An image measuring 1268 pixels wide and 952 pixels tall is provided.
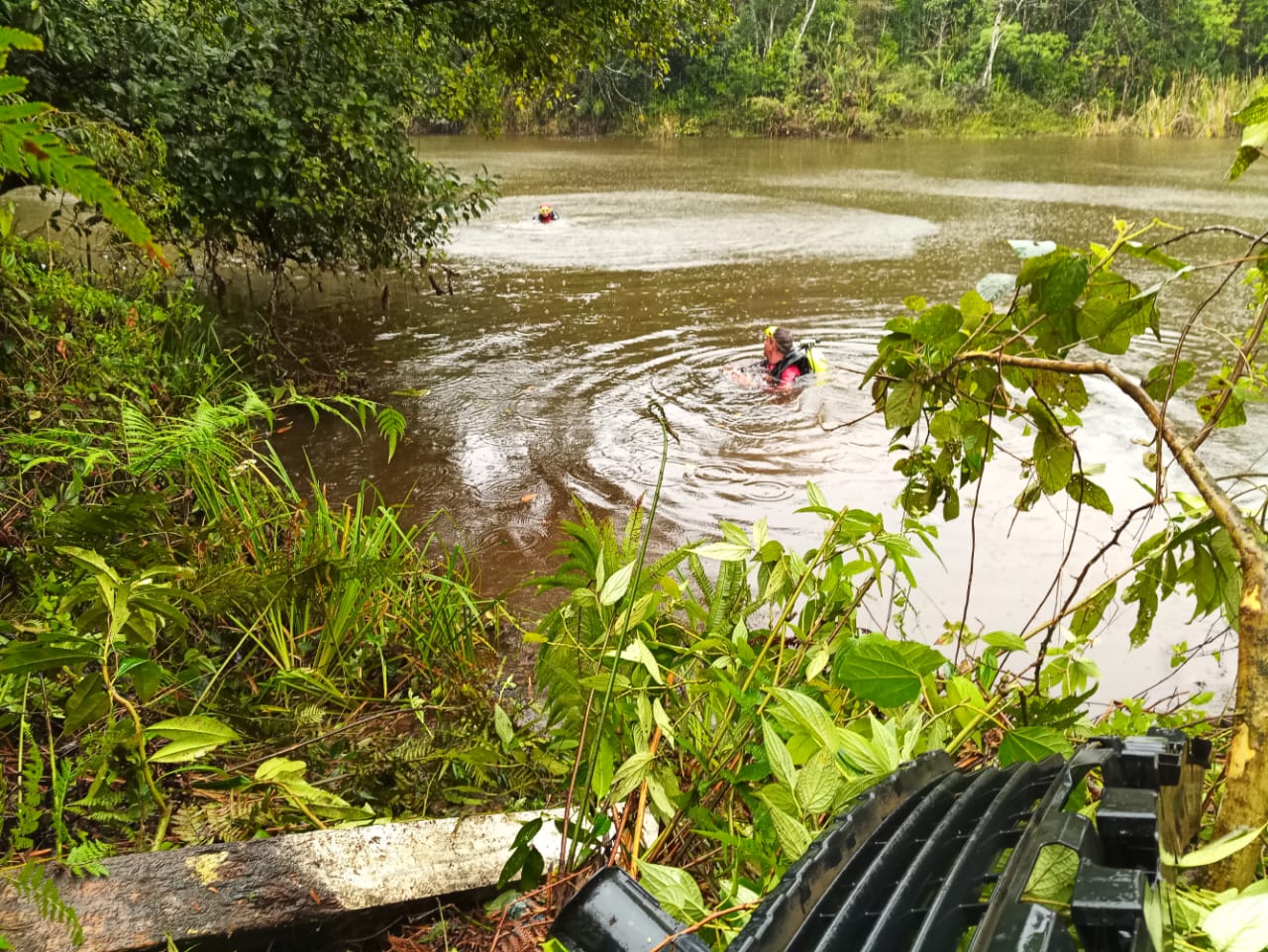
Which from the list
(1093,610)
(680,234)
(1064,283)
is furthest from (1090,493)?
(680,234)

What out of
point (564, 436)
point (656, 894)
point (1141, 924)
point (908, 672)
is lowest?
point (564, 436)

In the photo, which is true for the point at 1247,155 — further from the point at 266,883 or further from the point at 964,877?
the point at 266,883

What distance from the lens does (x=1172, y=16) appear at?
3325 centimetres

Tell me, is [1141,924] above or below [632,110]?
below

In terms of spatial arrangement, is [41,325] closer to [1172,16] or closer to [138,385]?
[138,385]

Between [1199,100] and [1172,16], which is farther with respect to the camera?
[1172,16]

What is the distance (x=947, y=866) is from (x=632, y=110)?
124ft

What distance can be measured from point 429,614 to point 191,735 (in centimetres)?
142

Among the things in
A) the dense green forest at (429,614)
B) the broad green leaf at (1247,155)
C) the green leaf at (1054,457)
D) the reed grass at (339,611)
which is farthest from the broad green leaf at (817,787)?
the reed grass at (339,611)

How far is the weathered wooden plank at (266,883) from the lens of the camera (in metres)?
1.48

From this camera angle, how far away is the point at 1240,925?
0.78 meters

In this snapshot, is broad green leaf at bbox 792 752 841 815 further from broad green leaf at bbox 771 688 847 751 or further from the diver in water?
the diver in water

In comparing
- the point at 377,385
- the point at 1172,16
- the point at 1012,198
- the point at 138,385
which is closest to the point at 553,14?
the point at 377,385

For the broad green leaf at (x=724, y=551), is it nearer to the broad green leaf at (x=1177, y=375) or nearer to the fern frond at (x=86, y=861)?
the broad green leaf at (x=1177, y=375)
